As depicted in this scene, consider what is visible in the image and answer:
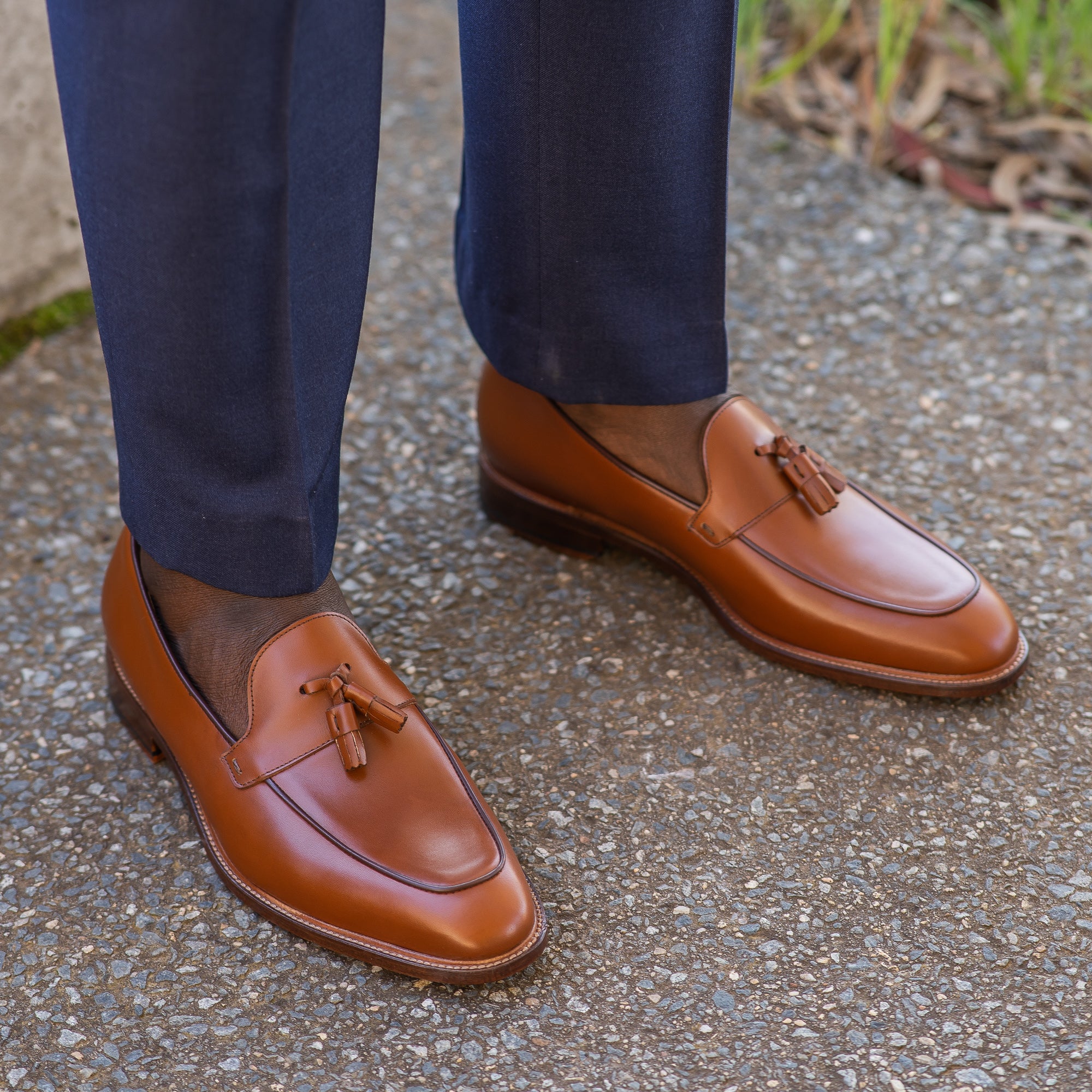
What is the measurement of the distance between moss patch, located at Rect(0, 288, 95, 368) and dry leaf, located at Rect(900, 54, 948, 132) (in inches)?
56.2

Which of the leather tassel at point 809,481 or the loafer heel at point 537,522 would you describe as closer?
the leather tassel at point 809,481

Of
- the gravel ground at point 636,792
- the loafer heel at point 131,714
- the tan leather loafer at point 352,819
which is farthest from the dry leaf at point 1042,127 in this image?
the loafer heel at point 131,714

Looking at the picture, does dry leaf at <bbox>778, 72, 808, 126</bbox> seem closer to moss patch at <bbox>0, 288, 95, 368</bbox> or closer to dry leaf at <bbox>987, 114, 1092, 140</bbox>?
dry leaf at <bbox>987, 114, 1092, 140</bbox>

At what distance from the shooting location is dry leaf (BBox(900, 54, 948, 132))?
2.24 m

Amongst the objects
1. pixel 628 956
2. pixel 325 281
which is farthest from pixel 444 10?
pixel 628 956

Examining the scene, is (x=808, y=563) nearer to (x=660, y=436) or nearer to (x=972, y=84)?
(x=660, y=436)


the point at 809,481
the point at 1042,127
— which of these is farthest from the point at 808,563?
the point at 1042,127

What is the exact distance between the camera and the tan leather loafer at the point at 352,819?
1002 mm

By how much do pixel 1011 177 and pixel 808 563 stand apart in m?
1.18

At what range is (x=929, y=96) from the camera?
7.45ft

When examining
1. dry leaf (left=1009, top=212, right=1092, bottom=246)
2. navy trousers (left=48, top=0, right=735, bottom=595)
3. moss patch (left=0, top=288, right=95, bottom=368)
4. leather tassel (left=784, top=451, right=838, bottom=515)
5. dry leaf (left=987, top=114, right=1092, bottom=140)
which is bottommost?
moss patch (left=0, top=288, right=95, bottom=368)

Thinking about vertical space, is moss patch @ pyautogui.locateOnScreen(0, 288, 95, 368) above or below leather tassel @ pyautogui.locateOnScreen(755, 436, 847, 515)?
below

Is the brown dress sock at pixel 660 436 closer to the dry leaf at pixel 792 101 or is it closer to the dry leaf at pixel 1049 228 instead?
the dry leaf at pixel 1049 228

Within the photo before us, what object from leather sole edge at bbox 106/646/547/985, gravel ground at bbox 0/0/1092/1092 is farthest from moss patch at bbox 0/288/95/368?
leather sole edge at bbox 106/646/547/985
